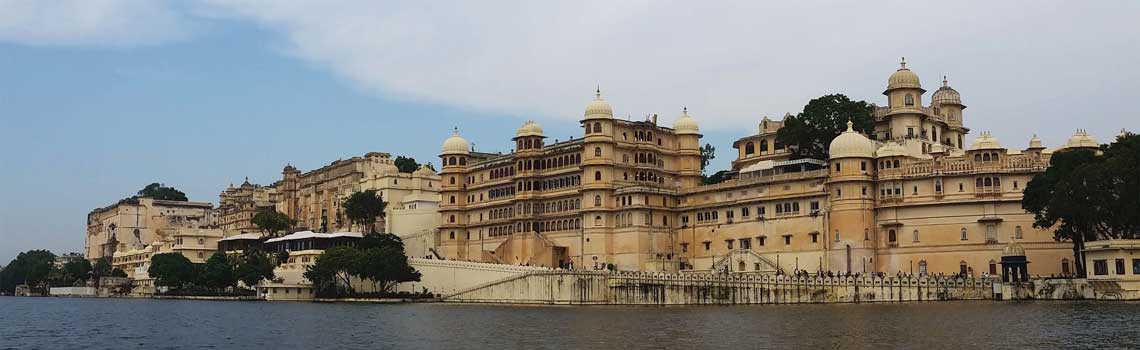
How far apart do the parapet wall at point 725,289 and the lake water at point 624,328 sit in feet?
9.91

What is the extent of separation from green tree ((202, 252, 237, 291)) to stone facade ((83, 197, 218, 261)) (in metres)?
47.2

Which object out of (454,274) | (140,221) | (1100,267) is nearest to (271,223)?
(454,274)

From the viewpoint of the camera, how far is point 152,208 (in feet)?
519

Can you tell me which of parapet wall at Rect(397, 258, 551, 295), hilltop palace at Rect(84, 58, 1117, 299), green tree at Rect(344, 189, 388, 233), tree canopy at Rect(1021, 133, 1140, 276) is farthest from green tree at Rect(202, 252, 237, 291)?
tree canopy at Rect(1021, 133, 1140, 276)

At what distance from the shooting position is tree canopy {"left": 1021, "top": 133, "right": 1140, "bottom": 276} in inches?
→ 2443

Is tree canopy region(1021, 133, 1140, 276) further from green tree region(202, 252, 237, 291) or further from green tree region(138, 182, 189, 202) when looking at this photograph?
green tree region(138, 182, 189, 202)

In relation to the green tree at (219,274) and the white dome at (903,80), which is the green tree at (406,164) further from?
the white dome at (903,80)

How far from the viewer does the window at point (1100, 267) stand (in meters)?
64.6

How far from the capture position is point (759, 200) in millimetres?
81500

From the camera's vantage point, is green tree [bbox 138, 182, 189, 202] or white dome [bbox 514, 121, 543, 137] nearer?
white dome [bbox 514, 121, 543, 137]

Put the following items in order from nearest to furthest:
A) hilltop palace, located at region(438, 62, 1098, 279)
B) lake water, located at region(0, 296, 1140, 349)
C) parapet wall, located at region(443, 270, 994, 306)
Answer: lake water, located at region(0, 296, 1140, 349)
parapet wall, located at region(443, 270, 994, 306)
hilltop palace, located at region(438, 62, 1098, 279)

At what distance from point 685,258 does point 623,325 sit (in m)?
34.8

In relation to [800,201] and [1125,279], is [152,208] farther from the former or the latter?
[1125,279]

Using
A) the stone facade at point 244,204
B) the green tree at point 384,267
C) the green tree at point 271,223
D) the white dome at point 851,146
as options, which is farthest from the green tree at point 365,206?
the white dome at point 851,146
